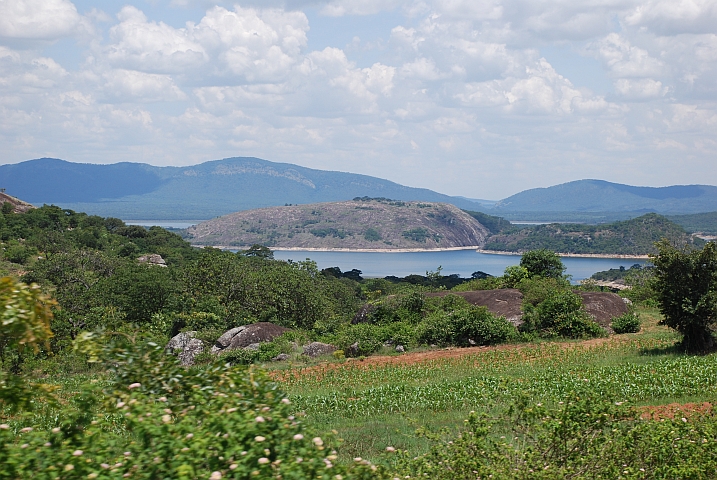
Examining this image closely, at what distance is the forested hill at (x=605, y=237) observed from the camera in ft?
543

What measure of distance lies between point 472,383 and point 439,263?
15718cm

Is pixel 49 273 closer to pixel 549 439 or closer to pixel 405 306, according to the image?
pixel 405 306

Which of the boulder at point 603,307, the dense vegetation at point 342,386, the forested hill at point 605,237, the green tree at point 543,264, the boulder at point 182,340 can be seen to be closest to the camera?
the dense vegetation at point 342,386

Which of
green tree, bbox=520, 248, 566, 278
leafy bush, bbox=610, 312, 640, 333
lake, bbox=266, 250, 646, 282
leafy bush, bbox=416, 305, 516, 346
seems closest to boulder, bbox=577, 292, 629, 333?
leafy bush, bbox=610, 312, 640, 333

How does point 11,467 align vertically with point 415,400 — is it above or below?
above

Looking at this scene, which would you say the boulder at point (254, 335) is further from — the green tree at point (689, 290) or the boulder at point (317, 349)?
the green tree at point (689, 290)

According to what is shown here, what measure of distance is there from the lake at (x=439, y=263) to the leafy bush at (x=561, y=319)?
103m

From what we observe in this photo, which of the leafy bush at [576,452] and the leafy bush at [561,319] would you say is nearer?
the leafy bush at [576,452]

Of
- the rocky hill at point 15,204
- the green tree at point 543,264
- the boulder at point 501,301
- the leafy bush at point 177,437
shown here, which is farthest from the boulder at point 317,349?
the rocky hill at point 15,204

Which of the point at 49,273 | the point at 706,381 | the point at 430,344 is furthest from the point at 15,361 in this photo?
the point at 706,381

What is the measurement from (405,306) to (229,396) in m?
21.5

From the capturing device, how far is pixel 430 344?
72.6 feet

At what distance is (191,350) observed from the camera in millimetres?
23359

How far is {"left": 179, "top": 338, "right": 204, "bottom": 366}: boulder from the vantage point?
74.0 feet
